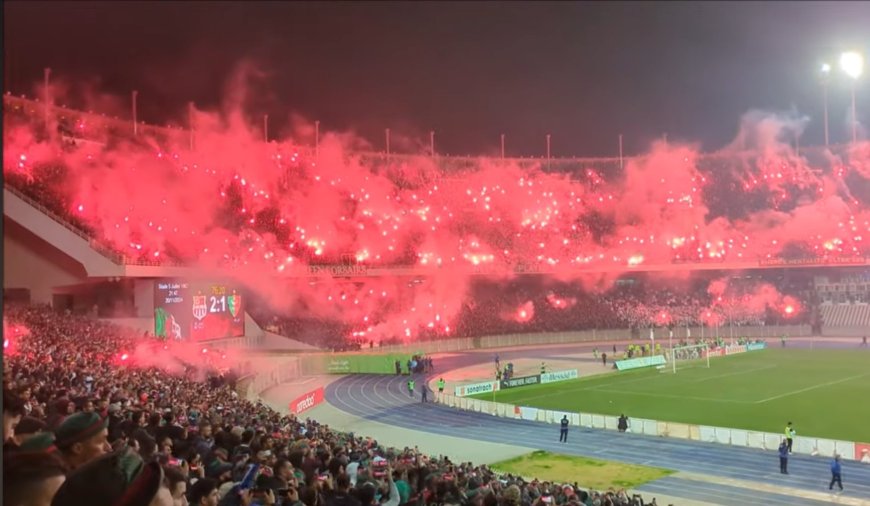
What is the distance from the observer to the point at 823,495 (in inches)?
774

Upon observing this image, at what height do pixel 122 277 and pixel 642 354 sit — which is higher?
pixel 122 277

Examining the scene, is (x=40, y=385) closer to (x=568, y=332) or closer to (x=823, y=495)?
(x=823, y=495)

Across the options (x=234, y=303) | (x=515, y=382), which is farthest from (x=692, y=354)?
(x=234, y=303)

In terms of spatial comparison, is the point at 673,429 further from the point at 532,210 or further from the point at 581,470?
the point at 532,210

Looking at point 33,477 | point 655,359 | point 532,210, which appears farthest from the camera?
point 532,210

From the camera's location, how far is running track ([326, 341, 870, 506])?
20.3 meters

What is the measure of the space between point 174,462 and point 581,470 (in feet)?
60.7

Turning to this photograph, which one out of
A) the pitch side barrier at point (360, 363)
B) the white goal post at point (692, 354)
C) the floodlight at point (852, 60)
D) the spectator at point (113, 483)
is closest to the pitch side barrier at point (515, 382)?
the pitch side barrier at point (360, 363)

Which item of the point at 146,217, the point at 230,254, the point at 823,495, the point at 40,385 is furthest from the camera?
the point at 230,254

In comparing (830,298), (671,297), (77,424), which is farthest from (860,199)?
(77,424)

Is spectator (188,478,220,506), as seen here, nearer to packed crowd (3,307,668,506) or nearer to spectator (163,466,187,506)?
packed crowd (3,307,668,506)

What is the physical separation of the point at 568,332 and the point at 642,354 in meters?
16.3

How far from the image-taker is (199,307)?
135 ft

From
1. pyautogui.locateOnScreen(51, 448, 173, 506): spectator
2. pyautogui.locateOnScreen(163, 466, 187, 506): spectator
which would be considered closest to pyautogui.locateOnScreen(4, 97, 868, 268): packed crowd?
pyautogui.locateOnScreen(163, 466, 187, 506): spectator
